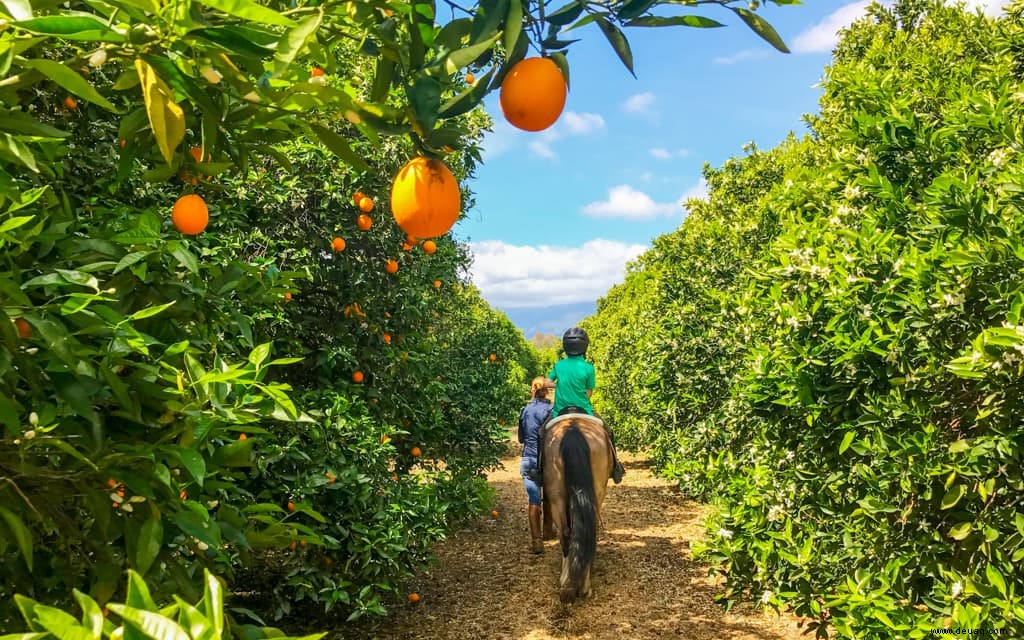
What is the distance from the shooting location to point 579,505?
224 inches

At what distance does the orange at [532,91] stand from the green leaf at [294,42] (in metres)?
0.36

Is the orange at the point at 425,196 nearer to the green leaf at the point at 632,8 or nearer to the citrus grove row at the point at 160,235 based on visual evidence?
the citrus grove row at the point at 160,235

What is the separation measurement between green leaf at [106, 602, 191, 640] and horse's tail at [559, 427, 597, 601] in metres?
5.11

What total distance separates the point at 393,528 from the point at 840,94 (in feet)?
13.8

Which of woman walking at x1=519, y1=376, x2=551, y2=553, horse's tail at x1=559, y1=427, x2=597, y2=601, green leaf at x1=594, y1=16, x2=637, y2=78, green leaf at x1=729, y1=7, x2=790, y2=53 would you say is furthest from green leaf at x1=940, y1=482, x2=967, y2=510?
woman walking at x1=519, y1=376, x2=551, y2=553

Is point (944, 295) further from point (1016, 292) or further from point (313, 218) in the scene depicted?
point (313, 218)

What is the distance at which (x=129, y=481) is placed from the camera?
1.53 metres

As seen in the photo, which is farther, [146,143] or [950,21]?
→ [950,21]

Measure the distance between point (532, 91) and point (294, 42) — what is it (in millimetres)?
423

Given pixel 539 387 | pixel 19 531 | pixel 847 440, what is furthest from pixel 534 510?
pixel 19 531

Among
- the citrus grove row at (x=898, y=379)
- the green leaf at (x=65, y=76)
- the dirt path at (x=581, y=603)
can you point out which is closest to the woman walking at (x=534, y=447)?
the dirt path at (x=581, y=603)

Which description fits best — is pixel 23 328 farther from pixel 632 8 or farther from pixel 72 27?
pixel 632 8

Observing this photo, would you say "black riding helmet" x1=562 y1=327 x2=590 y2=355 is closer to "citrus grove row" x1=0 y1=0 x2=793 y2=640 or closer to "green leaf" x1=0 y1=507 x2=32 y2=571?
"citrus grove row" x1=0 y1=0 x2=793 y2=640

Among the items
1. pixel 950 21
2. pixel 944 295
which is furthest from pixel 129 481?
pixel 950 21
